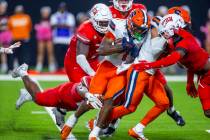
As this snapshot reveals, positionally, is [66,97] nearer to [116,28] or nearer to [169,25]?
[116,28]

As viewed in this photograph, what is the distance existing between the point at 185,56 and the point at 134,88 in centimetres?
68

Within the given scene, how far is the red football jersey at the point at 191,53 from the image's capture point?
691 cm

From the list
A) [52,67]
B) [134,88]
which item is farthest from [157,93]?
[52,67]

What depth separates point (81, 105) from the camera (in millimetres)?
6855

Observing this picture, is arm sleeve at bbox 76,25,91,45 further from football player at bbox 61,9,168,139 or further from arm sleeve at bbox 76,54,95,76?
football player at bbox 61,9,168,139

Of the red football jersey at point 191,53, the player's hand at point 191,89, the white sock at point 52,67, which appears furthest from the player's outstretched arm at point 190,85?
the white sock at point 52,67

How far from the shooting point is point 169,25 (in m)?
6.86

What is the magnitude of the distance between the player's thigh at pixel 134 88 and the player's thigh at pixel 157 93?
116mm

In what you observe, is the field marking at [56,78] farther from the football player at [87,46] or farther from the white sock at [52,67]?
the football player at [87,46]

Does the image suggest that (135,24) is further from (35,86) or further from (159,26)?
(35,86)

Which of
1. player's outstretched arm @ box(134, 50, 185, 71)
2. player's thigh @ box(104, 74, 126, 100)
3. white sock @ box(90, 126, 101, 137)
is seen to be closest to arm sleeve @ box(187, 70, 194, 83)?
player's outstretched arm @ box(134, 50, 185, 71)

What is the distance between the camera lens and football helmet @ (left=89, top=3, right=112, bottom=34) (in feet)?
24.3

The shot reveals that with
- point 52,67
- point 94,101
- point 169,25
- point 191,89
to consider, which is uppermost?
point 169,25

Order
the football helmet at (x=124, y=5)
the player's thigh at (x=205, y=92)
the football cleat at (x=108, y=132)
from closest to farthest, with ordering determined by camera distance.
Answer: the player's thigh at (x=205, y=92)
the football cleat at (x=108, y=132)
the football helmet at (x=124, y=5)
